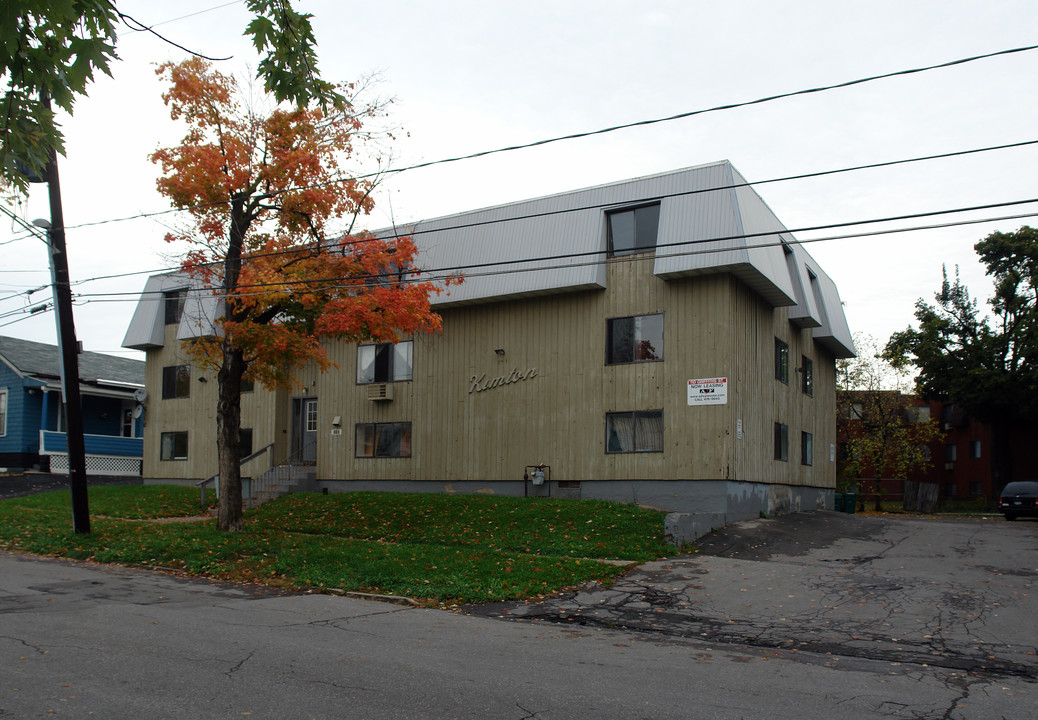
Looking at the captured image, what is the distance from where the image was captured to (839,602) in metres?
11.8

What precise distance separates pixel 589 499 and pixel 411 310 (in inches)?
256

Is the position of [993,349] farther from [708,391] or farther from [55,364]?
[55,364]

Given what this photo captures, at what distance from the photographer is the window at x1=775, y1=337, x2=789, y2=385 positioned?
22.8m

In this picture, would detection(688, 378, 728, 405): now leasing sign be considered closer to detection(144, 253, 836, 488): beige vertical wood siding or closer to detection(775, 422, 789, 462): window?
detection(144, 253, 836, 488): beige vertical wood siding

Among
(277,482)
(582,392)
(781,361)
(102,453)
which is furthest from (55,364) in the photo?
(781,361)

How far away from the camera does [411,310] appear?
1786 cm

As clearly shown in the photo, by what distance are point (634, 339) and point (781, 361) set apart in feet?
17.8

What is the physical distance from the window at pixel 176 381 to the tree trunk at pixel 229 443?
1320cm

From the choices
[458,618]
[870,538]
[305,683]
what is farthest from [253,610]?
[870,538]

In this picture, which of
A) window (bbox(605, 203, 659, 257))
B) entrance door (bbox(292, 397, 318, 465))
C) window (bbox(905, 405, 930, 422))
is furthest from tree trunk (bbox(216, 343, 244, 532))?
window (bbox(905, 405, 930, 422))

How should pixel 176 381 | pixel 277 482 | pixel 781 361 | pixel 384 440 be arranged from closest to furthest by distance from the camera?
pixel 781 361, pixel 384 440, pixel 277 482, pixel 176 381

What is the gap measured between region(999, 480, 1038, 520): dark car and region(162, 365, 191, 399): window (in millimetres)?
30361

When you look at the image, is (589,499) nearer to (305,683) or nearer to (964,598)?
(964,598)

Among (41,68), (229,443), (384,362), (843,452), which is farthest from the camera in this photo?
(843,452)
